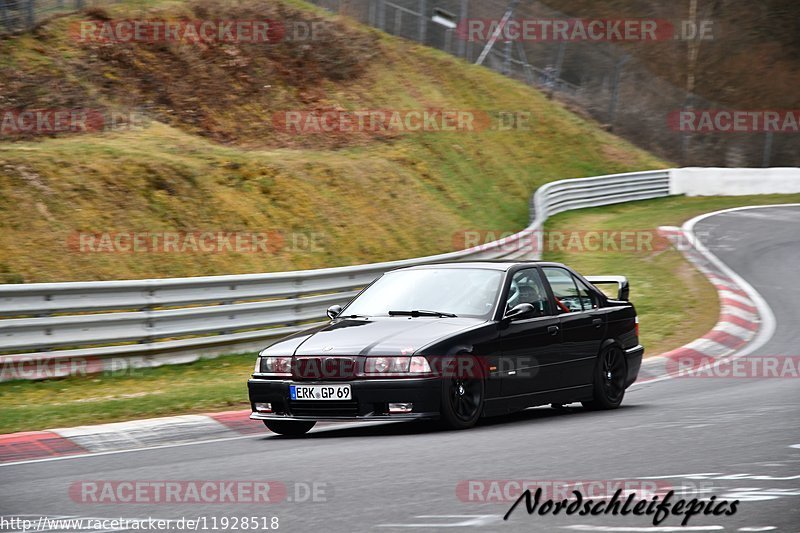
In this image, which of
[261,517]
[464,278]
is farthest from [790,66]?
[261,517]

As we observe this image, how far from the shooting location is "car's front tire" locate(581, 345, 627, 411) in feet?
34.4

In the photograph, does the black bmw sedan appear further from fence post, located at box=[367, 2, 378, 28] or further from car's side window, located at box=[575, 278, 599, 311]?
fence post, located at box=[367, 2, 378, 28]

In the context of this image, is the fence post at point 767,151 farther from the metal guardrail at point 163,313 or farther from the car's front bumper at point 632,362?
the car's front bumper at point 632,362

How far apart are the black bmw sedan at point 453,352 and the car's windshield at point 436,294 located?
11 mm

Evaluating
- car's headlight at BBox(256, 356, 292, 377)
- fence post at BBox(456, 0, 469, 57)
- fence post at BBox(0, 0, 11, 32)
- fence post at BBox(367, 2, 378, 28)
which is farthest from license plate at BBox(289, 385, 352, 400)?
fence post at BBox(456, 0, 469, 57)

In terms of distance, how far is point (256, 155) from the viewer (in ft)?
80.8

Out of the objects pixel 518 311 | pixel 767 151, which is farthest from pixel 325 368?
pixel 767 151

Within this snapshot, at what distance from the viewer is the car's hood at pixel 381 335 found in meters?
8.74

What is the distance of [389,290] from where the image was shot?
10.1 m

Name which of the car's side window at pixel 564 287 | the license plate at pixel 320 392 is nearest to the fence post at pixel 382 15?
the car's side window at pixel 564 287

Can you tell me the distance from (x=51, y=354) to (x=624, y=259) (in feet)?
46.2

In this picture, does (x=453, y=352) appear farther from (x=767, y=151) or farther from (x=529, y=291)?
(x=767, y=151)

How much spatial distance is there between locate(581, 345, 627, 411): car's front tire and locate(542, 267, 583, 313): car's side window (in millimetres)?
535

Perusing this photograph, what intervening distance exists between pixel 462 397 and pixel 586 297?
2314 millimetres
